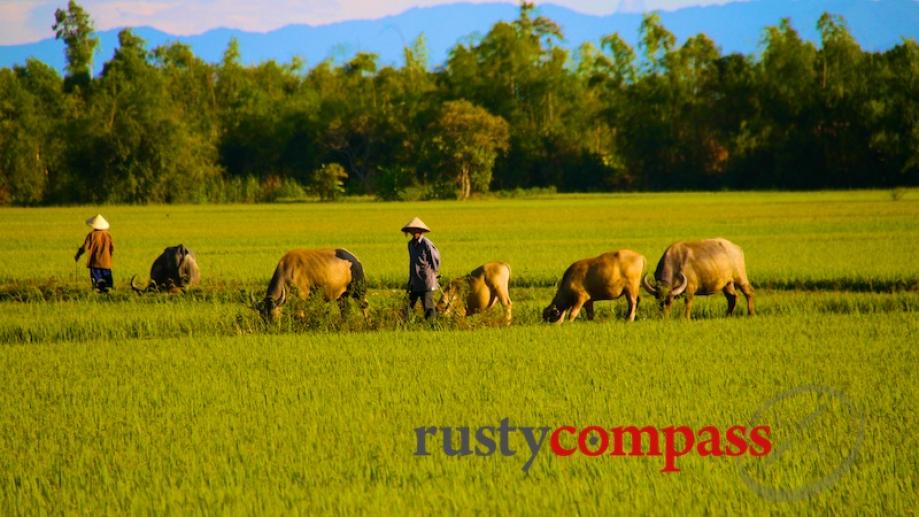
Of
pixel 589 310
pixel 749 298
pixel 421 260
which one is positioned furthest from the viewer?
pixel 749 298

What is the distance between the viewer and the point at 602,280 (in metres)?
11.4

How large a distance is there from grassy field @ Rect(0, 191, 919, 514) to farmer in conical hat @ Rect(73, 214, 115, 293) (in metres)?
0.34

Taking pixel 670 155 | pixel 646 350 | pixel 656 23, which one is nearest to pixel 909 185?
pixel 670 155

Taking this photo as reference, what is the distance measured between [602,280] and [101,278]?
300 inches

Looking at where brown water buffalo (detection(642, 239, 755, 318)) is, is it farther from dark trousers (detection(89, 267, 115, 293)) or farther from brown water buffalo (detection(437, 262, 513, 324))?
dark trousers (detection(89, 267, 115, 293))

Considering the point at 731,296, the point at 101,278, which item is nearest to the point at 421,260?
the point at 731,296

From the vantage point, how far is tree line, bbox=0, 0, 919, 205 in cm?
5016

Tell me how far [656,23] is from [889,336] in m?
55.9

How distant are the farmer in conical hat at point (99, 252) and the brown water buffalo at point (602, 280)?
6.85 meters

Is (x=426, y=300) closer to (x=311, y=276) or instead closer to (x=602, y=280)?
(x=311, y=276)

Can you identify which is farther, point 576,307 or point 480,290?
point 480,290

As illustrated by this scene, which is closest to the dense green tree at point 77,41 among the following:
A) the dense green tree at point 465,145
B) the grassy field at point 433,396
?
the dense green tree at point 465,145

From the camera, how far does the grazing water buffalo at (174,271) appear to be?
49.9 ft

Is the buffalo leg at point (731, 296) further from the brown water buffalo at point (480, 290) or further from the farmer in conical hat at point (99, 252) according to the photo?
the farmer in conical hat at point (99, 252)
